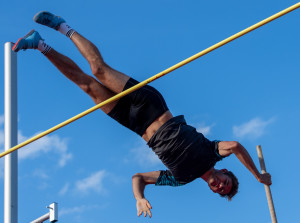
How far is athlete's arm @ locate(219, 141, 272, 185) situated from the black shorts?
82cm

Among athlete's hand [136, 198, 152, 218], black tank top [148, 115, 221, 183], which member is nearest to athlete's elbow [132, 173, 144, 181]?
black tank top [148, 115, 221, 183]

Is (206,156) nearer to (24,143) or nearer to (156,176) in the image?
(156,176)

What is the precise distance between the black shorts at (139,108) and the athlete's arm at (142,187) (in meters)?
0.58

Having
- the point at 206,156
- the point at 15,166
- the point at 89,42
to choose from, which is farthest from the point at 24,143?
the point at 206,156

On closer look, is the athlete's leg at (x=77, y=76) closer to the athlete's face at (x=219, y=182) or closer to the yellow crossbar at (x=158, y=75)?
the yellow crossbar at (x=158, y=75)

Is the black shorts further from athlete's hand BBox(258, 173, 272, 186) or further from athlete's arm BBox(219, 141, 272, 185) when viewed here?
athlete's hand BBox(258, 173, 272, 186)

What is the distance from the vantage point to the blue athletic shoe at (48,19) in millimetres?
10805

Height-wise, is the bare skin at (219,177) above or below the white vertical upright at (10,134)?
below

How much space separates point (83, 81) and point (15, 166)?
1514 mm

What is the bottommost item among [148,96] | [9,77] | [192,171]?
[192,171]

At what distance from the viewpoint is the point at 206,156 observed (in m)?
10.8

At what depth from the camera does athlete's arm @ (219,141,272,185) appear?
1065cm

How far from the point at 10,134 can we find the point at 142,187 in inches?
72.8

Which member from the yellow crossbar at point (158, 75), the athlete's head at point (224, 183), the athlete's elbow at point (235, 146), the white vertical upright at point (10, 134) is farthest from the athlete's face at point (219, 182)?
the white vertical upright at point (10, 134)
